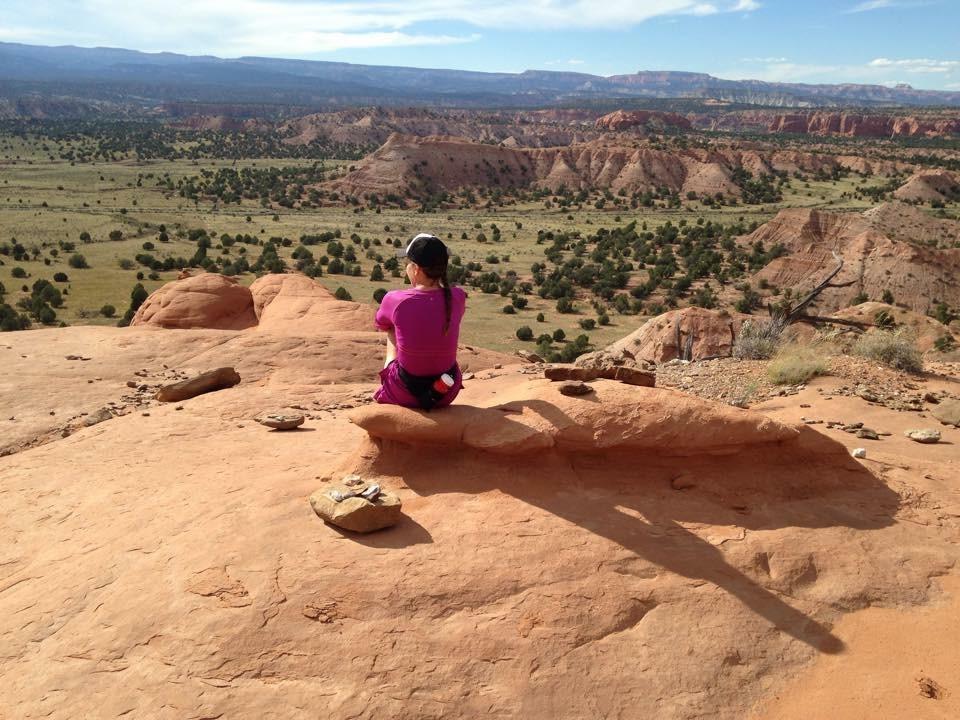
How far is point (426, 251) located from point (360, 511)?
1995 millimetres

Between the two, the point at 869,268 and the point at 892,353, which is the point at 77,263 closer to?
the point at 892,353

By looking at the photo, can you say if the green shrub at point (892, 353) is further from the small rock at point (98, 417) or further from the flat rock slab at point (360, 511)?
the small rock at point (98, 417)

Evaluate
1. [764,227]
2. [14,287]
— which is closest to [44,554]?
[14,287]

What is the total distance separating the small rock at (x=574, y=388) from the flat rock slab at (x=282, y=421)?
369 centimetres

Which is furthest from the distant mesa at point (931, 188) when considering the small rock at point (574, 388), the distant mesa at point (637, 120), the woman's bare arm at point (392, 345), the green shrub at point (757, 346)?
the woman's bare arm at point (392, 345)

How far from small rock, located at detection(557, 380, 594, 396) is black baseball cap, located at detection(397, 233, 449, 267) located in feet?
4.83

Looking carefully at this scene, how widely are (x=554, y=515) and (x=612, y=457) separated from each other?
86 cm

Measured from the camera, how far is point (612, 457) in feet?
18.3

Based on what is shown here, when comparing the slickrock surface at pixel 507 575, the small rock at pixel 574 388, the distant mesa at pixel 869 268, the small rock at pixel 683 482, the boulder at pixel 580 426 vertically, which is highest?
the small rock at pixel 574 388

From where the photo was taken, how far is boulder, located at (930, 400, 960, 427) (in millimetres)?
8523

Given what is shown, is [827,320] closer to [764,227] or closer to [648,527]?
[648,527]

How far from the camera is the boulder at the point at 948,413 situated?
8523 mm

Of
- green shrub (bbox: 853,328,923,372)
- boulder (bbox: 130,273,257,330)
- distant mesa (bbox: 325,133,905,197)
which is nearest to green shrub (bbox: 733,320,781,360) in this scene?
green shrub (bbox: 853,328,923,372)

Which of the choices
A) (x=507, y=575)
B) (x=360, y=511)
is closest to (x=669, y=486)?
(x=507, y=575)
